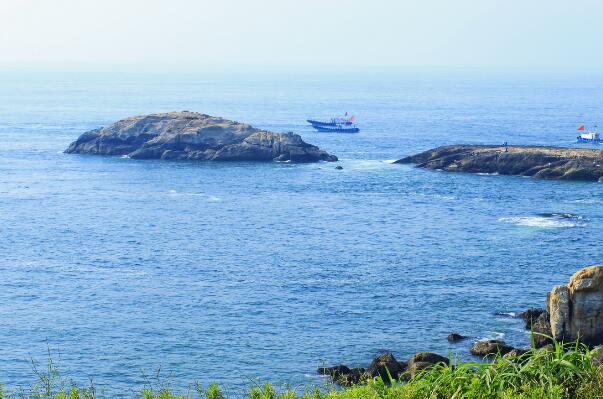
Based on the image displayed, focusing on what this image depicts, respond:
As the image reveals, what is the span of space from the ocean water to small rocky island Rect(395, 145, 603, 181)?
10.7 ft

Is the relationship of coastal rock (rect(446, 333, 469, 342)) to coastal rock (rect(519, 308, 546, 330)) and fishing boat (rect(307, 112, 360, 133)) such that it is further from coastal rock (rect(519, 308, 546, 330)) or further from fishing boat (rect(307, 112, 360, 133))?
fishing boat (rect(307, 112, 360, 133))

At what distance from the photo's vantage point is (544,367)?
18250 millimetres

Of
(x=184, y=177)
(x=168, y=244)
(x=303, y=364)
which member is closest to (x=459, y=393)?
A: (x=303, y=364)

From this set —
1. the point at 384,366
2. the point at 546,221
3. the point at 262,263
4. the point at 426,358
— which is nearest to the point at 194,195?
the point at 262,263

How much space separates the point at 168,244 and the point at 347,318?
2840 centimetres

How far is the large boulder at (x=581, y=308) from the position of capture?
52688 millimetres

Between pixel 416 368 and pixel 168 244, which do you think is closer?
pixel 416 368

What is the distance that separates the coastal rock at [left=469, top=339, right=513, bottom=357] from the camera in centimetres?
5266

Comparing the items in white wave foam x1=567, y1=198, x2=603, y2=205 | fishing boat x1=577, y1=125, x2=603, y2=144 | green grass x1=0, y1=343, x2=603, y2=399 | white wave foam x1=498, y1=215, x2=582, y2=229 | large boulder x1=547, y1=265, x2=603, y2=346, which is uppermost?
green grass x1=0, y1=343, x2=603, y2=399

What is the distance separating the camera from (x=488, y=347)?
53062mm

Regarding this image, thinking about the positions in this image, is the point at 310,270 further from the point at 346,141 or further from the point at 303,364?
the point at 346,141

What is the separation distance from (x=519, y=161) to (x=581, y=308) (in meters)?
73.8

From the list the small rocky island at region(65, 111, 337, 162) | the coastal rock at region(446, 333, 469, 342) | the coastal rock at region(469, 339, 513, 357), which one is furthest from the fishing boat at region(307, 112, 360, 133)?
the coastal rock at region(469, 339, 513, 357)

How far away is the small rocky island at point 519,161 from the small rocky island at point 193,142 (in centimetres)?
1687
